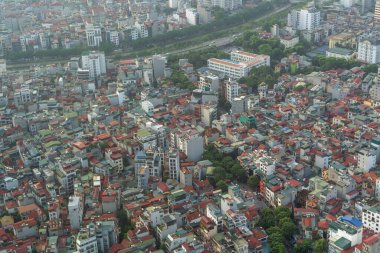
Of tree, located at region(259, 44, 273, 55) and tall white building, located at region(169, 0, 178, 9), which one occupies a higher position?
tall white building, located at region(169, 0, 178, 9)

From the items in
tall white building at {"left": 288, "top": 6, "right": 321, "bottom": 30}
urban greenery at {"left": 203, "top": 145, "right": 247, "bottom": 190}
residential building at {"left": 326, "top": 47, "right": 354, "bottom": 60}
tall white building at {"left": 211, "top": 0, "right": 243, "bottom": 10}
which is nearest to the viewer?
urban greenery at {"left": 203, "top": 145, "right": 247, "bottom": 190}

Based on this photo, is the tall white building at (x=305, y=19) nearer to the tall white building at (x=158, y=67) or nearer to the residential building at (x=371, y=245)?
the tall white building at (x=158, y=67)

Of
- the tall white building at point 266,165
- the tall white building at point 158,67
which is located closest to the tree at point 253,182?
the tall white building at point 266,165

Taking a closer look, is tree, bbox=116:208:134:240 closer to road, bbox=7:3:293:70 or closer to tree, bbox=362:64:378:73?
tree, bbox=362:64:378:73

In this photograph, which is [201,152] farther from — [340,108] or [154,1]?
[154,1]

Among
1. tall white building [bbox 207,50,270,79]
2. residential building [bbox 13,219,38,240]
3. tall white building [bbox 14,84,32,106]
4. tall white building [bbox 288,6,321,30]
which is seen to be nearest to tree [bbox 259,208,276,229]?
residential building [bbox 13,219,38,240]

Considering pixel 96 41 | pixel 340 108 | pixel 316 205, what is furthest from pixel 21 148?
pixel 96 41

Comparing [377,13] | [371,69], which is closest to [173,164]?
[371,69]
